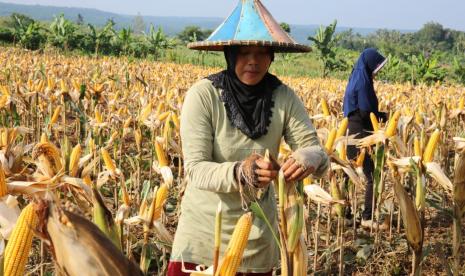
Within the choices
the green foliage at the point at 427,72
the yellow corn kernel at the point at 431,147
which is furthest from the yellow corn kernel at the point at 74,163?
the green foliage at the point at 427,72

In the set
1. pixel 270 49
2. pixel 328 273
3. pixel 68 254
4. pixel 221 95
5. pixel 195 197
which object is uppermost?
pixel 270 49

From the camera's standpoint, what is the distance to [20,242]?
1180mm

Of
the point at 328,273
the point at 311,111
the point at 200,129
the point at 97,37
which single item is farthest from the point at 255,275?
the point at 97,37

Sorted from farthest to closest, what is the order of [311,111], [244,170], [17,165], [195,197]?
[311,111]
[17,165]
[195,197]
[244,170]

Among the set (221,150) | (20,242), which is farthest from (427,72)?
(20,242)

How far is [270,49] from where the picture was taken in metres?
2.12

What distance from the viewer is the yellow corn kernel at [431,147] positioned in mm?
2792

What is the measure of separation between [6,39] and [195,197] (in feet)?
110

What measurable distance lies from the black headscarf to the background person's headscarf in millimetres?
3030

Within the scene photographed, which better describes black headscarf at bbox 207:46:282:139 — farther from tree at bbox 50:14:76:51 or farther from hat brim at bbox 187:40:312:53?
tree at bbox 50:14:76:51

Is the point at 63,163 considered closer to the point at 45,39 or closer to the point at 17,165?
the point at 17,165

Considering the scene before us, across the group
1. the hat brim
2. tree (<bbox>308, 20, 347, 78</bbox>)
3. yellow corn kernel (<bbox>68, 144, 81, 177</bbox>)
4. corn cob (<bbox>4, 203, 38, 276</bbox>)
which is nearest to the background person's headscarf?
the hat brim

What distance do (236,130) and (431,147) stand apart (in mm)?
1360

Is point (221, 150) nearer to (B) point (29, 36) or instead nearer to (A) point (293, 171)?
(A) point (293, 171)
